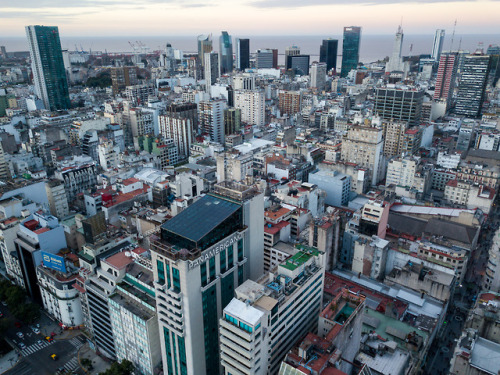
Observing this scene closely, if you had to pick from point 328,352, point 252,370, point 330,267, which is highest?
point 328,352

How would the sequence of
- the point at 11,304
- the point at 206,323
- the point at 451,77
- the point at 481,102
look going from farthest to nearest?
the point at 451,77, the point at 481,102, the point at 11,304, the point at 206,323

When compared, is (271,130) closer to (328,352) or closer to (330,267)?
(330,267)

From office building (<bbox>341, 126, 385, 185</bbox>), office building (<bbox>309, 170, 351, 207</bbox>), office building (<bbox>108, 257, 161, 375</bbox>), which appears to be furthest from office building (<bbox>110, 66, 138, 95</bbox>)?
office building (<bbox>108, 257, 161, 375</bbox>)

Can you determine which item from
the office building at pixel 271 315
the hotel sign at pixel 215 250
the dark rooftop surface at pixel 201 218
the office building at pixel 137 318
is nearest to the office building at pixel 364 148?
the office building at pixel 271 315

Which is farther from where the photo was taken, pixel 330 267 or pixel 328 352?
pixel 330 267

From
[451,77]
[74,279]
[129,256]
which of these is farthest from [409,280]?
[451,77]

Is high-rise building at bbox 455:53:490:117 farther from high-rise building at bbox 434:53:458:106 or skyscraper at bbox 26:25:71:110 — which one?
skyscraper at bbox 26:25:71:110

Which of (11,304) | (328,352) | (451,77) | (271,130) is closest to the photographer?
(328,352)
